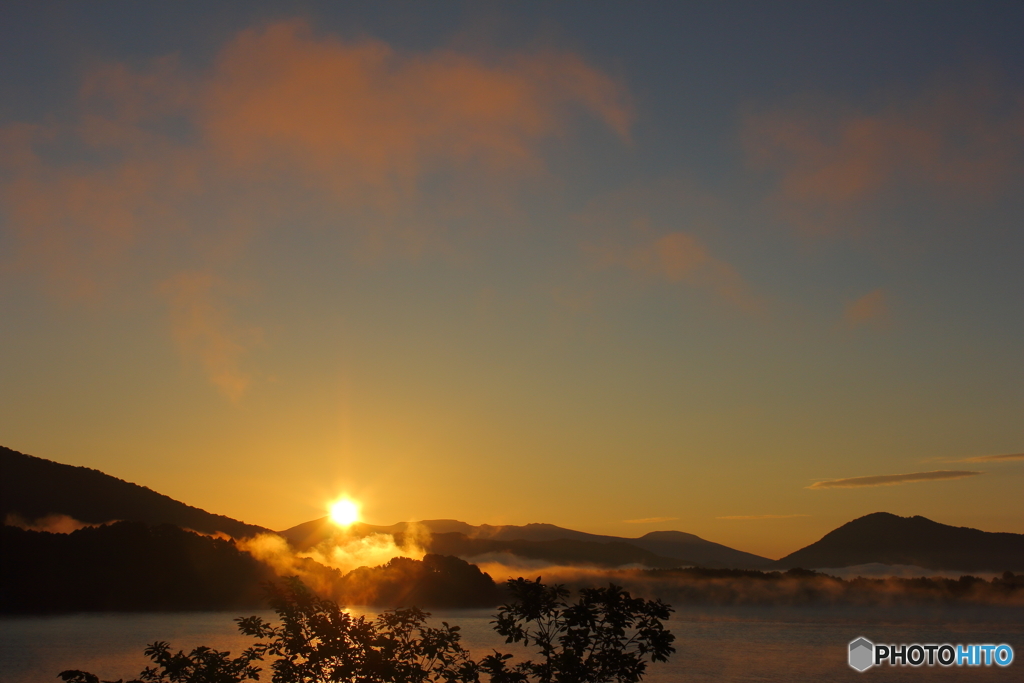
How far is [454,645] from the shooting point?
18.3m

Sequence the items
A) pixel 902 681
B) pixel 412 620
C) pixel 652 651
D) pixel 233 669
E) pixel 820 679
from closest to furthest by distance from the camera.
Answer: pixel 652 651, pixel 233 669, pixel 412 620, pixel 820 679, pixel 902 681

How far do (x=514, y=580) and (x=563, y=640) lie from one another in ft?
5.57

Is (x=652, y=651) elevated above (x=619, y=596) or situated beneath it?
situated beneath

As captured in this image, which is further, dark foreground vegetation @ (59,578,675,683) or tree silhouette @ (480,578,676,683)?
dark foreground vegetation @ (59,578,675,683)

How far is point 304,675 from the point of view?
17.6 metres

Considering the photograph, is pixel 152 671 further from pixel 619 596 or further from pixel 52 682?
pixel 52 682

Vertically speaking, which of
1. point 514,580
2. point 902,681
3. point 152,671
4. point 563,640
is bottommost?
point 902,681

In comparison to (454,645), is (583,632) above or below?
above

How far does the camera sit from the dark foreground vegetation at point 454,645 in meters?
16.8

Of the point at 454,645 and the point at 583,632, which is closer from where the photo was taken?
the point at 583,632

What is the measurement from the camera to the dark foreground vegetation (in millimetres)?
16766

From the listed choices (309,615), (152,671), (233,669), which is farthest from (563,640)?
(152,671)

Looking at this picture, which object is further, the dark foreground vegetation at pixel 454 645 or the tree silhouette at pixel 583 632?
the dark foreground vegetation at pixel 454 645

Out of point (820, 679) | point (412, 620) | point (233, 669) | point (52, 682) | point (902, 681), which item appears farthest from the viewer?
point (902, 681)
